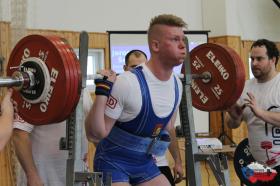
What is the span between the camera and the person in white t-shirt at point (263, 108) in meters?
3.24

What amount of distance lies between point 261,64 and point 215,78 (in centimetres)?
52

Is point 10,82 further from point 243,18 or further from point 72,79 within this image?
point 243,18

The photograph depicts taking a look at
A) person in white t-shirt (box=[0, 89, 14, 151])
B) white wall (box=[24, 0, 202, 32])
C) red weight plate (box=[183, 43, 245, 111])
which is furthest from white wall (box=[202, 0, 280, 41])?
person in white t-shirt (box=[0, 89, 14, 151])

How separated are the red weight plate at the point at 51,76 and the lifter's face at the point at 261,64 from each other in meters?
1.78

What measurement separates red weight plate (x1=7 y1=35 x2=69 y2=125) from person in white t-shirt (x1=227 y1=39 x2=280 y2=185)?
5.03 ft

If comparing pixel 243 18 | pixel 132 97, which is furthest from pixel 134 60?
pixel 243 18

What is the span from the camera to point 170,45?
7.93 feet

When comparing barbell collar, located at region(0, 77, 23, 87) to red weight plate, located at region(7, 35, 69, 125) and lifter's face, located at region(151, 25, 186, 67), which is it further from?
lifter's face, located at region(151, 25, 186, 67)

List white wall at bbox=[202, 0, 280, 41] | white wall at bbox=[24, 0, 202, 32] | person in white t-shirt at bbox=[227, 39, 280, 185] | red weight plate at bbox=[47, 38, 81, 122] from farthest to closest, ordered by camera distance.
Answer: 1. white wall at bbox=[202, 0, 280, 41]
2. white wall at bbox=[24, 0, 202, 32]
3. person in white t-shirt at bbox=[227, 39, 280, 185]
4. red weight plate at bbox=[47, 38, 81, 122]

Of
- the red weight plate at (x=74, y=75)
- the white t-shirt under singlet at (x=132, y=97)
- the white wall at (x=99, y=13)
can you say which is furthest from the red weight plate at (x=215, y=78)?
the white wall at (x=99, y=13)

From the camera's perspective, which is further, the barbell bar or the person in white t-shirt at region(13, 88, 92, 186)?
the person in white t-shirt at region(13, 88, 92, 186)

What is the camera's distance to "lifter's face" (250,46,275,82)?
331cm

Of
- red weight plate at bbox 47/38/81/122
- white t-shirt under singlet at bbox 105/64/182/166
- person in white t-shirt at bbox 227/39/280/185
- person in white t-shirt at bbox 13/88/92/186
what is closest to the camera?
red weight plate at bbox 47/38/81/122

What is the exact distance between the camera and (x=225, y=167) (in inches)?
107
